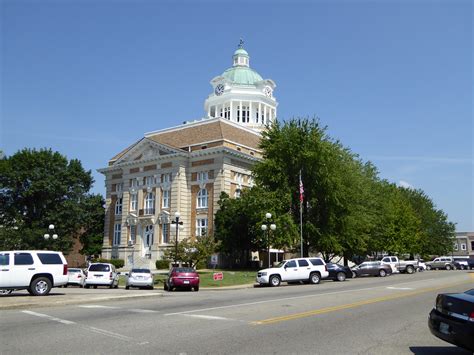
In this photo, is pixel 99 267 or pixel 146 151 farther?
pixel 146 151

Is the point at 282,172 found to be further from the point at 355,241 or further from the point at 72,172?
the point at 72,172

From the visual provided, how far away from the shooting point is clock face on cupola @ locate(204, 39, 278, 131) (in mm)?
85250

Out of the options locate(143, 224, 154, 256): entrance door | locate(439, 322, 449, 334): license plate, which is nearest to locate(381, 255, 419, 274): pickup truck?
locate(143, 224, 154, 256): entrance door

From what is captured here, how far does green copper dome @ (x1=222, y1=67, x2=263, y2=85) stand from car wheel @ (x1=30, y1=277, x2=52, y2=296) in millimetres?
72406

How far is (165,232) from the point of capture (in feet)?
193

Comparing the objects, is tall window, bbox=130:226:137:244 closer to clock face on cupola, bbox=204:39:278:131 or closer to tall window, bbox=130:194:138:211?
tall window, bbox=130:194:138:211

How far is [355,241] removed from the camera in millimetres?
48875

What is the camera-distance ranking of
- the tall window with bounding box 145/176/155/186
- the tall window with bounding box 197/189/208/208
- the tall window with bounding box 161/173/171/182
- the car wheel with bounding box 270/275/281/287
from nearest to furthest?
1. the car wheel with bounding box 270/275/281/287
2. the tall window with bounding box 197/189/208/208
3. the tall window with bounding box 161/173/171/182
4. the tall window with bounding box 145/176/155/186

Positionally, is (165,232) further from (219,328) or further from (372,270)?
(219,328)

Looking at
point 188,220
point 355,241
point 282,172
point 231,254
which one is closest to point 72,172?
point 188,220

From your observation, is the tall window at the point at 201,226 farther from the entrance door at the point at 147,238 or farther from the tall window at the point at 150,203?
the tall window at the point at 150,203

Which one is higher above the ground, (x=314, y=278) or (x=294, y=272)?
(x=294, y=272)

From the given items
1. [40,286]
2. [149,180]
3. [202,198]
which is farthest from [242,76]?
[40,286]

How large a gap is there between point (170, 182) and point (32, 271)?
4039cm
